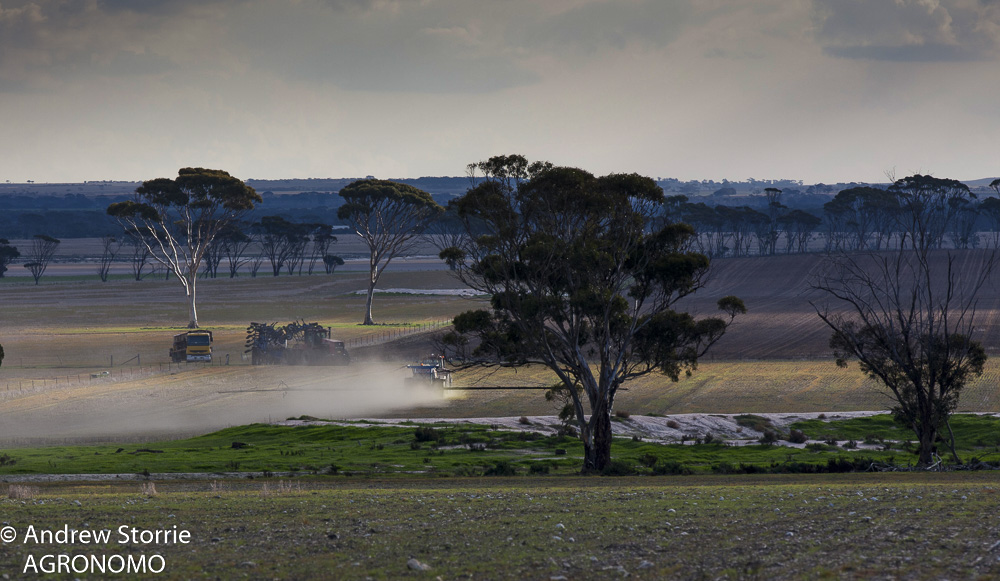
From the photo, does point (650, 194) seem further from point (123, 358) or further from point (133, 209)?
point (133, 209)

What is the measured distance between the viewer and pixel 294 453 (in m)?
31.5

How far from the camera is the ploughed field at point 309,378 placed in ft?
148

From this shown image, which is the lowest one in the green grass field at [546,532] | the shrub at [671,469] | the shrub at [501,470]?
the shrub at [501,470]

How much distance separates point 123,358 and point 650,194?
155ft

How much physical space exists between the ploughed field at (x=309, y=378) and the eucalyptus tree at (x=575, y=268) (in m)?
13.7

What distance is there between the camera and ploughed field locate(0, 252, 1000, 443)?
148 feet

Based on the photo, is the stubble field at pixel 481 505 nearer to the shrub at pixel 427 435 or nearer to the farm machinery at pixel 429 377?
the farm machinery at pixel 429 377

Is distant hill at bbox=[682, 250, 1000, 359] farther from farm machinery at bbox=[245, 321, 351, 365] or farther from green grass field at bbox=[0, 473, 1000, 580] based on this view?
green grass field at bbox=[0, 473, 1000, 580]

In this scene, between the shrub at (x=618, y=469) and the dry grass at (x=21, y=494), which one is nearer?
the dry grass at (x=21, y=494)

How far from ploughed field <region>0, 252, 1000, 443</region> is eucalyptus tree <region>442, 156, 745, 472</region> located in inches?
540

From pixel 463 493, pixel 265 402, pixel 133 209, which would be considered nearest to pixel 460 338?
pixel 463 493

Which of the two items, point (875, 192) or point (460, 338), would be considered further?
point (875, 192)

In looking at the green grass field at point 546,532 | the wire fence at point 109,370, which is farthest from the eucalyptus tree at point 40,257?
the green grass field at point 546,532

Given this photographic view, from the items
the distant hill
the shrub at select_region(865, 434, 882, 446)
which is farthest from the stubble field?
the distant hill
